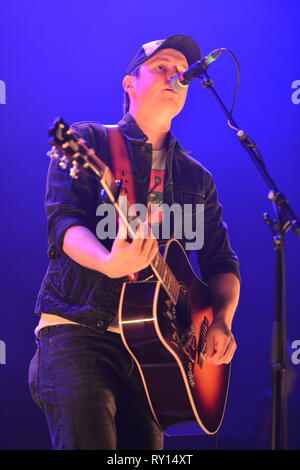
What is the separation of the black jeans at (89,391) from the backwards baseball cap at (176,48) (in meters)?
1.21

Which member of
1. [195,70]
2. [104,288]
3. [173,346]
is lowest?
[173,346]

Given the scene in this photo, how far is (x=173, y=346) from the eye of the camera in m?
2.00

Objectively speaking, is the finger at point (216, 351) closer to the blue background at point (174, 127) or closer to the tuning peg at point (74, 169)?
the tuning peg at point (74, 169)

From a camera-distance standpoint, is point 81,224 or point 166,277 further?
point 166,277

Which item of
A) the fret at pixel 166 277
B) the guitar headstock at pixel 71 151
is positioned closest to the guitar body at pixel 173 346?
the fret at pixel 166 277

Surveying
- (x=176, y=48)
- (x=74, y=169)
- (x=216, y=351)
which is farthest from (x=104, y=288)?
(x=176, y=48)

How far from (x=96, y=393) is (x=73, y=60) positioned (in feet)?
7.67

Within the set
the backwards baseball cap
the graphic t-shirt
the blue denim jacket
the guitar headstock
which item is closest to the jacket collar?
the blue denim jacket

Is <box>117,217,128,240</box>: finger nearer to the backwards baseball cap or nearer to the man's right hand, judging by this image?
the man's right hand

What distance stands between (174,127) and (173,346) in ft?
6.92

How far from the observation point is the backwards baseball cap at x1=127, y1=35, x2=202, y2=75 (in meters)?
2.39

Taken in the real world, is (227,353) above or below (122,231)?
below

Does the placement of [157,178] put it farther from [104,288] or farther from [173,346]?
[173,346]

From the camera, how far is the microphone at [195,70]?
1.99m
